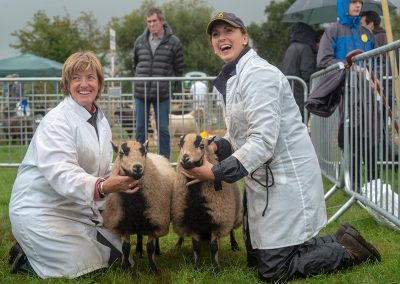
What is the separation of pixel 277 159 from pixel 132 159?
3.07ft

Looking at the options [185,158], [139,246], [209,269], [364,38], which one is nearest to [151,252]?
[209,269]

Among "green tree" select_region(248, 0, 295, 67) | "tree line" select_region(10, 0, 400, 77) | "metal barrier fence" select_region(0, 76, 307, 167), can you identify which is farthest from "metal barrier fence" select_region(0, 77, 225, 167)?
"green tree" select_region(248, 0, 295, 67)

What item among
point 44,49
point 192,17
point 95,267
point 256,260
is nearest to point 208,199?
point 256,260

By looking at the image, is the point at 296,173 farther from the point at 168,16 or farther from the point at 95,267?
the point at 168,16

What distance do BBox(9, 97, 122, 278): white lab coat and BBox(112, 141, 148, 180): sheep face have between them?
0.30m

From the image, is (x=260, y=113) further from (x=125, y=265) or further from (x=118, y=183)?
(x=125, y=265)

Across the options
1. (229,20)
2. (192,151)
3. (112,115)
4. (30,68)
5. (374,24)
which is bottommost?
(192,151)

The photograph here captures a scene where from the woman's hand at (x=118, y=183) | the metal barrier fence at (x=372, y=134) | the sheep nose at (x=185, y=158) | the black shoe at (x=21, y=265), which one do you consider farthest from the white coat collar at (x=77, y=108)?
the metal barrier fence at (x=372, y=134)

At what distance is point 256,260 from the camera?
4.20 m

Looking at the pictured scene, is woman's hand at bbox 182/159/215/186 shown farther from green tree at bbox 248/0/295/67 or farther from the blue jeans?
green tree at bbox 248/0/295/67

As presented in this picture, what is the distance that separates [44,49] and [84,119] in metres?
37.8

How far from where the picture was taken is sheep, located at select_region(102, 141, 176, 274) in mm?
3874

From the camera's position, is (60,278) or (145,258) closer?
(60,278)

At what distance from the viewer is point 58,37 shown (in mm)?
40250
